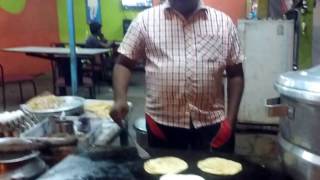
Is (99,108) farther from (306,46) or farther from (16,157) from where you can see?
(306,46)

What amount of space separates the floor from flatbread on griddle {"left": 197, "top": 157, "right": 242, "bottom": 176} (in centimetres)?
11

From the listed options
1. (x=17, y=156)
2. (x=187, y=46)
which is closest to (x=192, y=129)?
(x=187, y=46)

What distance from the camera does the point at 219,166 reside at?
57.9 inches

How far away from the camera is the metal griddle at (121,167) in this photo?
1384 millimetres

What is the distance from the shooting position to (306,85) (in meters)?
1.12

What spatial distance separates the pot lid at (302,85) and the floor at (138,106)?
1.13 ft

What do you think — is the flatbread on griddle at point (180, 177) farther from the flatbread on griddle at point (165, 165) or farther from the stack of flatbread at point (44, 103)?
the stack of flatbread at point (44, 103)

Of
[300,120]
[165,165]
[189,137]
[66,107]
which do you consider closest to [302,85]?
[300,120]

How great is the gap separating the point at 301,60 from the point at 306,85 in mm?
3718

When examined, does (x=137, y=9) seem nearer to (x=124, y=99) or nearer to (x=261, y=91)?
(x=261, y=91)

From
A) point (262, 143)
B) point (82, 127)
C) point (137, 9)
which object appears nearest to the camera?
point (82, 127)

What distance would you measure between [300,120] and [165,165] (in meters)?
0.53

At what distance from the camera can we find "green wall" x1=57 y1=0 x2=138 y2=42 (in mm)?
8547

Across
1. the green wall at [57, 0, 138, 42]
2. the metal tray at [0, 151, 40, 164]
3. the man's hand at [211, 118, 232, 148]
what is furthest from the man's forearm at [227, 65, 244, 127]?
the green wall at [57, 0, 138, 42]
